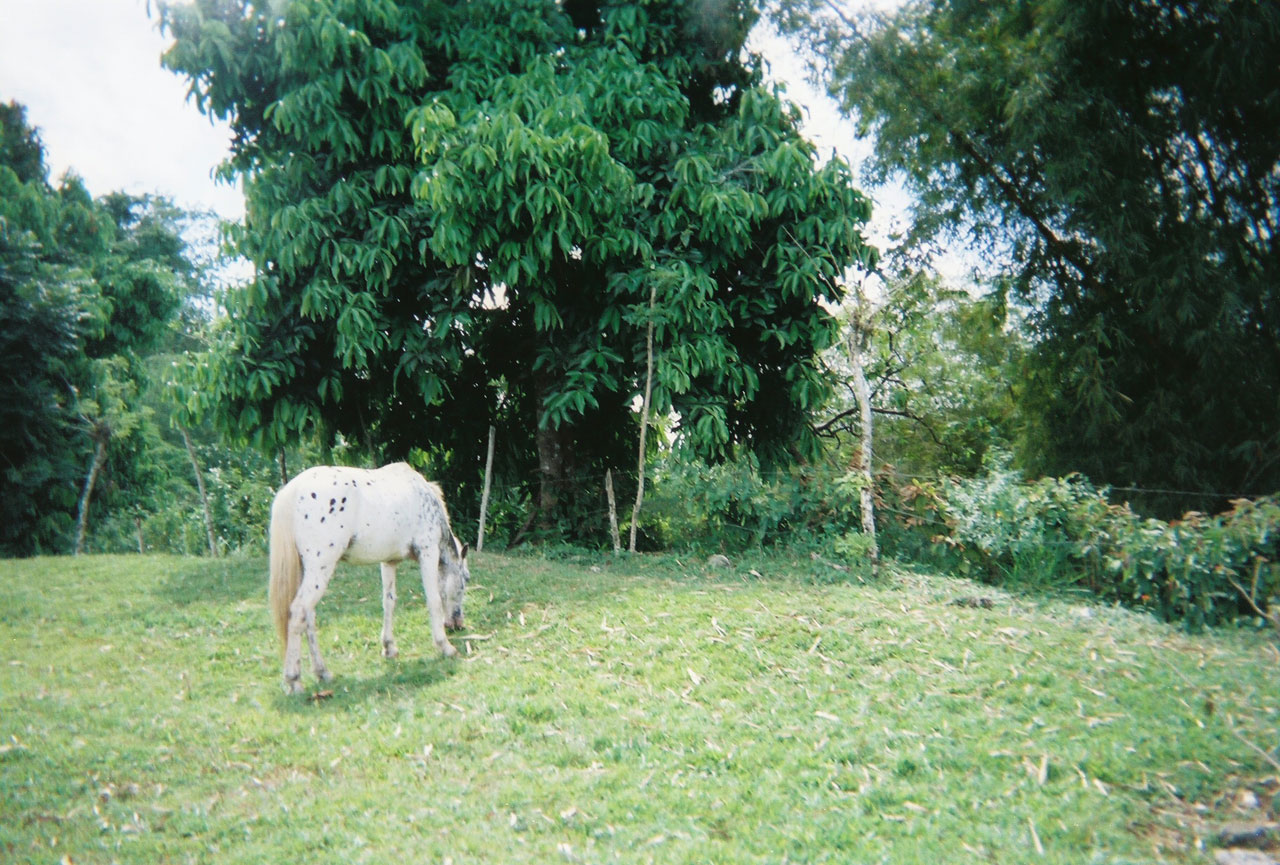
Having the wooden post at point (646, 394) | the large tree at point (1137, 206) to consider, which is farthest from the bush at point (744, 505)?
the large tree at point (1137, 206)

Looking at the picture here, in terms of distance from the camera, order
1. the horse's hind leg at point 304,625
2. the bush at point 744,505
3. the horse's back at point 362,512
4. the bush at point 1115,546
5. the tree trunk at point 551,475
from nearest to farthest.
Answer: the horse's hind leg at point 304,625 < the horse's back at point 362,512 < the bush at point 1115,546 < the bush at point 744,505 < the tree trunk at point 551,475

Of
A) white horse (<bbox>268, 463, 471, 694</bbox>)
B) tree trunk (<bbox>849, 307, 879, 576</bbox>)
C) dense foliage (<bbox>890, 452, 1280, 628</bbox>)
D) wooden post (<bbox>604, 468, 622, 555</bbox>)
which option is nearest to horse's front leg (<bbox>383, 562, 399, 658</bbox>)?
white horse (<bbox>268, 463, 471, 694</bbox>)

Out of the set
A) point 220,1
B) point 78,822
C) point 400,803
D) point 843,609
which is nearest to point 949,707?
point 843,609

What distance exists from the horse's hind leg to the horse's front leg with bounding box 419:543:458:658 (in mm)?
805

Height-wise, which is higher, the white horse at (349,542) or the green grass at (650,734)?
the white horse at (349,542)

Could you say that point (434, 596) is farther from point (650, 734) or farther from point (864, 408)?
point (864, 408)

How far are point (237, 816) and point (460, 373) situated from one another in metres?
8.01

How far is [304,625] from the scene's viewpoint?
20.0 feet

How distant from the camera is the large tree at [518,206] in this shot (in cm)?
888

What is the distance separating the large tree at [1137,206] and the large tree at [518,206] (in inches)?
75.8

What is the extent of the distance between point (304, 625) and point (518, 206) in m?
4.45

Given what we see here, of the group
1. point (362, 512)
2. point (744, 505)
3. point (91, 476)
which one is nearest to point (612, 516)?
point (744, 505)

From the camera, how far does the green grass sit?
4.00 m

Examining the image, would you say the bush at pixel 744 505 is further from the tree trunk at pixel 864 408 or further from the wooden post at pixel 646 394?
the wooden post at pixel 646 394
